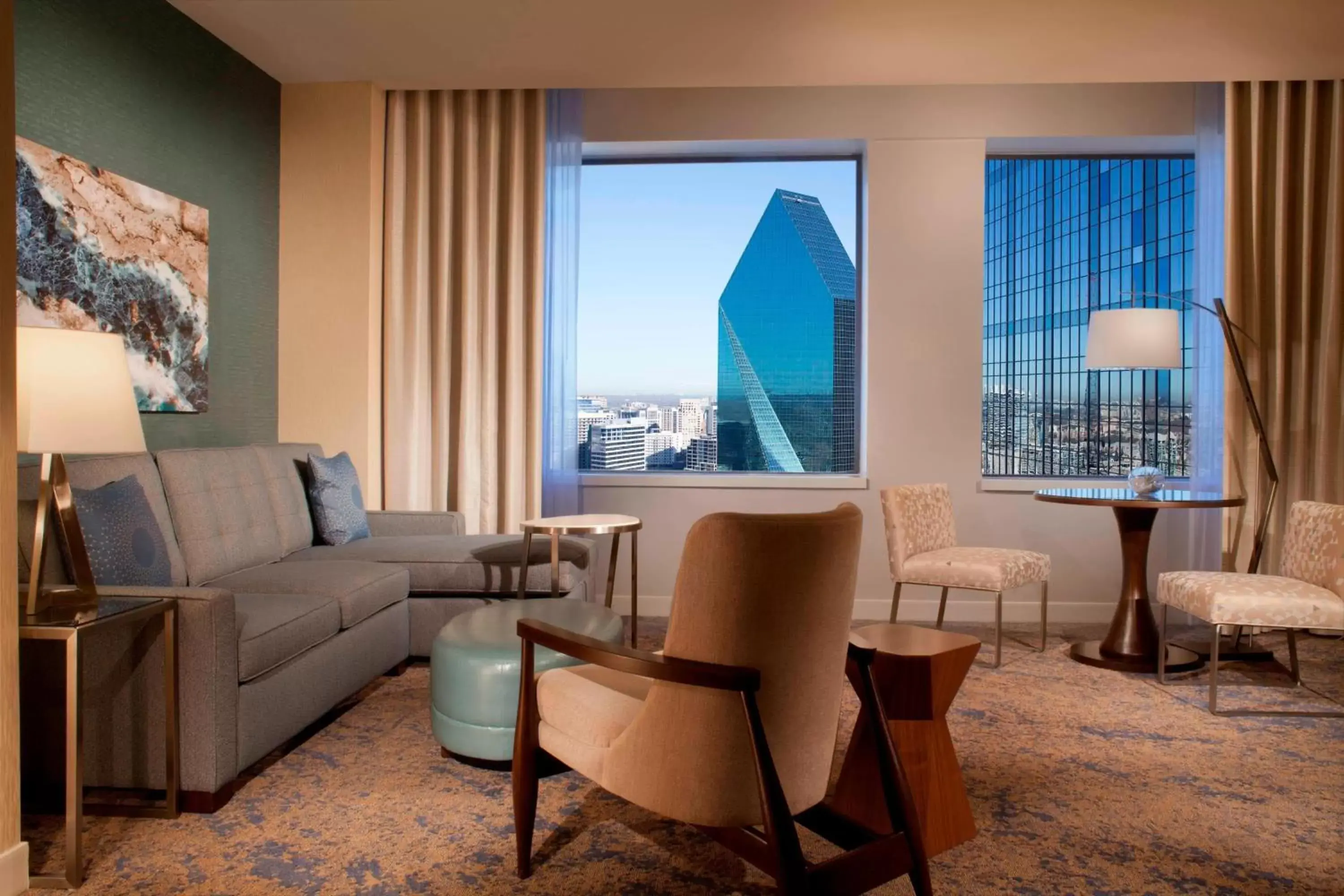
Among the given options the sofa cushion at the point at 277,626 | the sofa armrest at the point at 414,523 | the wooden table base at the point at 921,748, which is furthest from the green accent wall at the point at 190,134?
the wooden table base at the point at 921,748


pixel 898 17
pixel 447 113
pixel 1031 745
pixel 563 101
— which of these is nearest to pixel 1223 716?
pixel 1031 745

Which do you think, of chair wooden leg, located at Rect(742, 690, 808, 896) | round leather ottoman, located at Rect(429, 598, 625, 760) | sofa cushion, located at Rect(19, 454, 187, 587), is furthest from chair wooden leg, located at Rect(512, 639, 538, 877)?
sofa cushion, located at Rect(19, 454, 187, 587)

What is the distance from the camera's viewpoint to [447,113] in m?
4.89

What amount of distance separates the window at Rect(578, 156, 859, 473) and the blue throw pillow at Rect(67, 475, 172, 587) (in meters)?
2.89

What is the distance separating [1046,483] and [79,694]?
14.6 ft

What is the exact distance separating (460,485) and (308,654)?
205 cm

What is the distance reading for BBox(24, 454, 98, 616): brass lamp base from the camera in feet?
7.27

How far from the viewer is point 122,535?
267 centimetres

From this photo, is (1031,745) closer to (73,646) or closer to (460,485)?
(73,646)

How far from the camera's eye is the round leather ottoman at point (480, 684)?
105 inches

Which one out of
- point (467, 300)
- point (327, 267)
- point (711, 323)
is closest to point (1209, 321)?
point (711, 323)

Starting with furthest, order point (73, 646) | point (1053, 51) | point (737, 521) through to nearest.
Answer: point (1053, 51)
point (73, 646)
point (737, 521)

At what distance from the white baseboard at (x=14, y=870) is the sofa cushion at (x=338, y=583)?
1.13 m

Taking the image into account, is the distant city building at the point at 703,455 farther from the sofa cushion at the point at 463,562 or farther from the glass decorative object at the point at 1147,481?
the glass decorative object at the point at 1147,481
